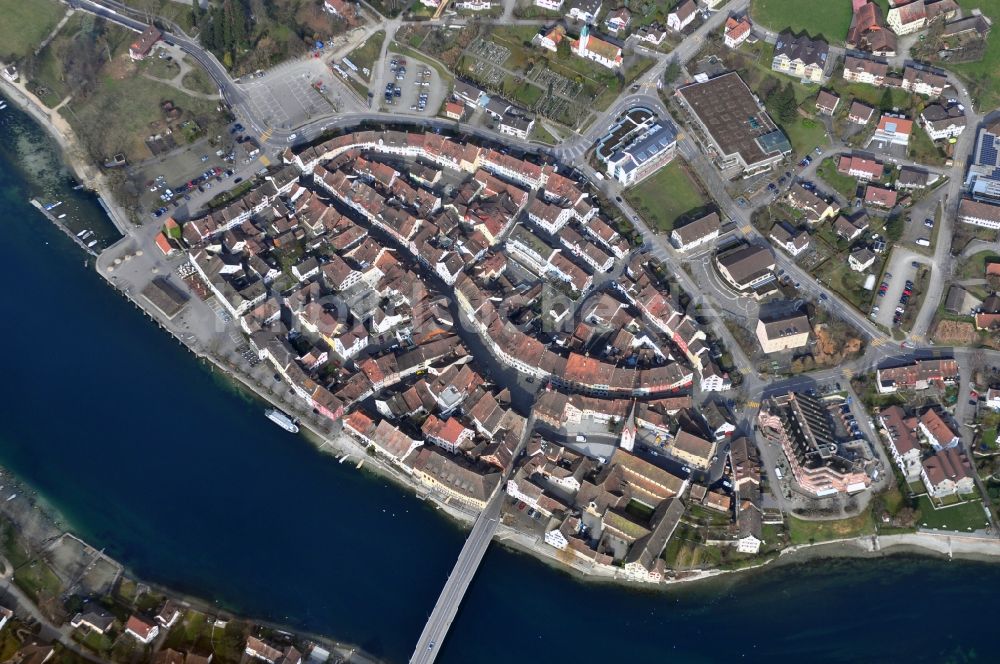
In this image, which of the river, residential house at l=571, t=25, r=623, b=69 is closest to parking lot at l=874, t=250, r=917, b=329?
the river

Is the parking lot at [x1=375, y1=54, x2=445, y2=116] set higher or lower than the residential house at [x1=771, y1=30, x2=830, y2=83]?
higher

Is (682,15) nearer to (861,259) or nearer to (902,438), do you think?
(861,259)

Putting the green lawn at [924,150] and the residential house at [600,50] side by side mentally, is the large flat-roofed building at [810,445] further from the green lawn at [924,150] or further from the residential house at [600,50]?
the residential house at [600,50]

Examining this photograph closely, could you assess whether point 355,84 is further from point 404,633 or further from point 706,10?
point 404,633

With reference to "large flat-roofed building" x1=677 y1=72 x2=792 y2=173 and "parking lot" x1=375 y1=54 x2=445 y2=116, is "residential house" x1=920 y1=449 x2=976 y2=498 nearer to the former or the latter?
"large flat-roofed building" x1=677 y1=72 x2=792 y2=173

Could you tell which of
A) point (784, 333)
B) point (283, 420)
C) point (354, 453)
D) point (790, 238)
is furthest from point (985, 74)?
point (283, 420)

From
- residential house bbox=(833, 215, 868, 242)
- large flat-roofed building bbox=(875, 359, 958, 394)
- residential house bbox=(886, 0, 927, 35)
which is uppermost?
residential house bbox=(886, 0, 927, 35)
